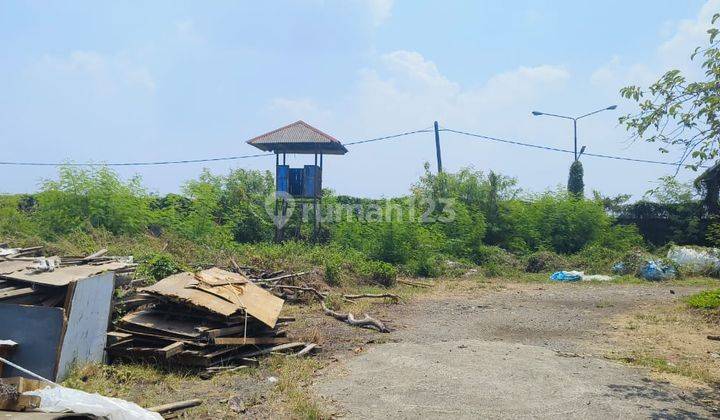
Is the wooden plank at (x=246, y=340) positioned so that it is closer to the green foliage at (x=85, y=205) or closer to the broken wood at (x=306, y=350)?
the broken wood at (x=306, y=350)

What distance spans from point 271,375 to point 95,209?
10393 mm

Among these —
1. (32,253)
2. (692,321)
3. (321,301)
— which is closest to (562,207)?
(692,321)

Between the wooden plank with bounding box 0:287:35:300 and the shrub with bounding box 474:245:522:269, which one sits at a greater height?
the wooden plank with bounding box 0:287:35:300

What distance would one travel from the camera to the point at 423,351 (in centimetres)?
684

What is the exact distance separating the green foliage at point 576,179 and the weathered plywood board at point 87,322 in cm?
2075

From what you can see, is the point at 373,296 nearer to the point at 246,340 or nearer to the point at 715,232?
the point at 246,340

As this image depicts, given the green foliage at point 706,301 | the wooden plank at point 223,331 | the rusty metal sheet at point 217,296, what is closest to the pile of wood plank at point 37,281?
the rusty metal sheet at point 217,296

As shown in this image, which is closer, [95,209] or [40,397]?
[40,397]

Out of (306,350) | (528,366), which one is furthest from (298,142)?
(528,366)

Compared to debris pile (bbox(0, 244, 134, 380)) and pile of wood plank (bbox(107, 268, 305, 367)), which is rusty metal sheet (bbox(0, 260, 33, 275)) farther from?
pile of wood plank (bbox(107, 268, 305, 367))

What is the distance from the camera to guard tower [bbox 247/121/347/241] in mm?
16953

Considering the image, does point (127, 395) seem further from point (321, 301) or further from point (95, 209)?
point (95, 209)

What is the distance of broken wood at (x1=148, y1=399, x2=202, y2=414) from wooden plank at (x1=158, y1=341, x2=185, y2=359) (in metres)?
1.04

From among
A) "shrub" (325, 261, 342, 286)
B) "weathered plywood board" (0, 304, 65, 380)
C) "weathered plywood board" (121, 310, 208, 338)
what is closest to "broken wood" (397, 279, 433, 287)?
"shrub" (325, 261, 342, 286)
